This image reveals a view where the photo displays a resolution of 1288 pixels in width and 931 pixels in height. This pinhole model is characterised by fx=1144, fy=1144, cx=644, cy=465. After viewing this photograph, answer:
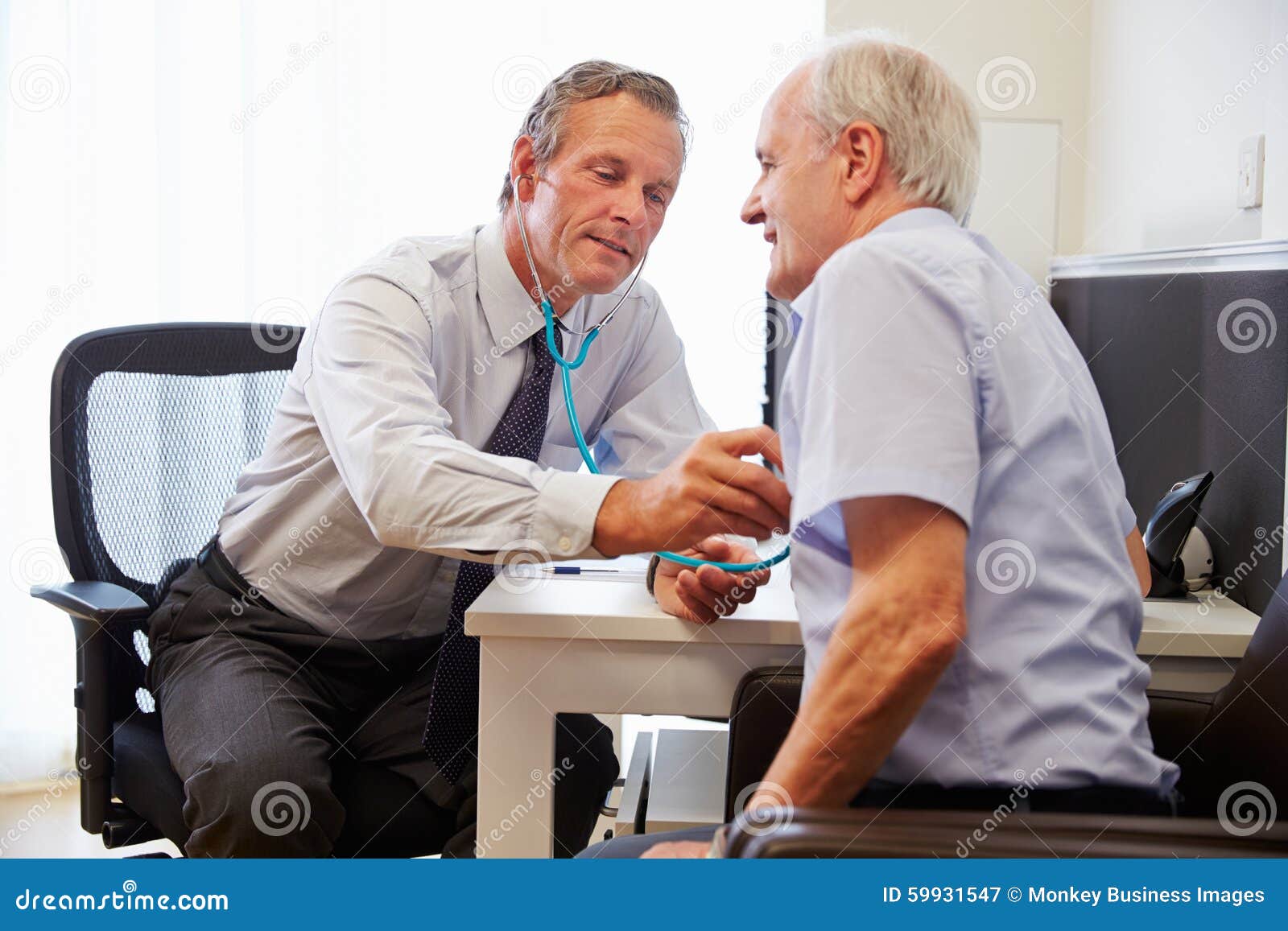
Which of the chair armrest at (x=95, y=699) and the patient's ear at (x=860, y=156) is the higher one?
the patient's ear at (x=860, y=156)

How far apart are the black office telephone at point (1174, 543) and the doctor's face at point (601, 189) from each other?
29.9 inches

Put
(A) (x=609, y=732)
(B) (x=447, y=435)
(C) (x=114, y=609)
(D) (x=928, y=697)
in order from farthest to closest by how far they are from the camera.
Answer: (A) (x=609, y=732) < (C) (x=114, y=609) < (B) (x=447, y=435) < (D) (x=928, y=697)

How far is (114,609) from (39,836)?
55.2 inches

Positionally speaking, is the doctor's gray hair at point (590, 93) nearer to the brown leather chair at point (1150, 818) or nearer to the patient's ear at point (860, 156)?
the patient's ear at point (860, 156)

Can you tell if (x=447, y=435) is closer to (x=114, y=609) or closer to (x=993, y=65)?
(x=114, y=609)

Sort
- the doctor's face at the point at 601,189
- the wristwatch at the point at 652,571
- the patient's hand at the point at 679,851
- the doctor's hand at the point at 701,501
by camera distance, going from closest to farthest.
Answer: the patient's hand at the point at 679,851
the doctor's hand at the point at 701,501
the wristwatch at the point at 652,571
the doctor's face at the point at 601,189

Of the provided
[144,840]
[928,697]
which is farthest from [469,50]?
[928,697]

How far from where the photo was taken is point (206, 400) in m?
1.67

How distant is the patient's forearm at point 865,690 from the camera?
2.68 feet

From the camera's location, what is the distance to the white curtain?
2.59 meters

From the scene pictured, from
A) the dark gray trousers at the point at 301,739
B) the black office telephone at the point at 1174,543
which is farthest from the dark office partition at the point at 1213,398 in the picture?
the dark gray trousers at the point at 301,739

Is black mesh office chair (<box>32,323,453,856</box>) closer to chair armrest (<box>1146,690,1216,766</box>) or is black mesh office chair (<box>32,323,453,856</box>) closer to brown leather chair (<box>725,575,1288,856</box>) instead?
brown leather chair (<box>725,575,1288,856</box>)

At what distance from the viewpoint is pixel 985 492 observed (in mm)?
899

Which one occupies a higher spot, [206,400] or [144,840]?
[206,400]
